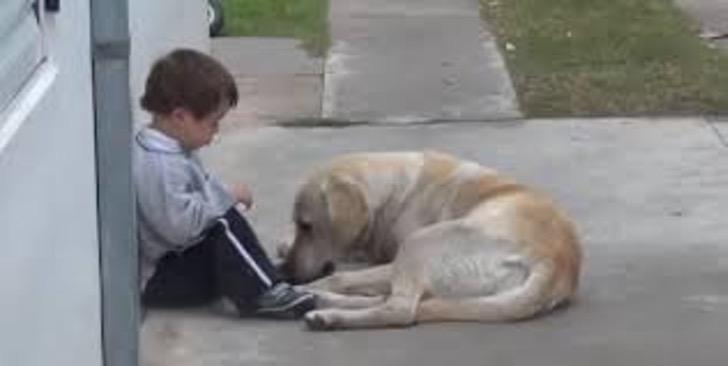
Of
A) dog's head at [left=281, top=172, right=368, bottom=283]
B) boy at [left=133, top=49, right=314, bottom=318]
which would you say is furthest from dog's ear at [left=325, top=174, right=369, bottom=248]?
boy at [left=133, top=49, right=314, bottom=318]

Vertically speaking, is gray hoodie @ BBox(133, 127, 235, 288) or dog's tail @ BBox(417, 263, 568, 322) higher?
gray hoodie @ BBox(133, 127, 235, 288)

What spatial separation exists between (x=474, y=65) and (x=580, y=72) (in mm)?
691

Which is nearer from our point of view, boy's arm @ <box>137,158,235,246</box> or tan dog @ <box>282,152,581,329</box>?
boy's arm @ <box>137,158,235,246</box>

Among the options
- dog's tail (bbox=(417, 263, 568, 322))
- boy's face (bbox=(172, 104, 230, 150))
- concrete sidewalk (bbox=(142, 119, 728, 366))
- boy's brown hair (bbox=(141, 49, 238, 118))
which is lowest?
concrete sidewalk (bbox=(142, 119, 728, 366))

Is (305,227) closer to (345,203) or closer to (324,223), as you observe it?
(324,223)

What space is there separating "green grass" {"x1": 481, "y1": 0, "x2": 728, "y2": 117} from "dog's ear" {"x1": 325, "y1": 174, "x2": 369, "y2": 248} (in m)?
3.46

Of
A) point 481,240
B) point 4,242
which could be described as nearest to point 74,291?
point 4,242

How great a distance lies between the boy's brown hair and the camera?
6480 mm

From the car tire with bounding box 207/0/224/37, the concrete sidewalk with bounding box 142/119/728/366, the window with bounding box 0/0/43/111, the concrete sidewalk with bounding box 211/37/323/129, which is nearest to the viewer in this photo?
the window with bounding box 0/0/43/111

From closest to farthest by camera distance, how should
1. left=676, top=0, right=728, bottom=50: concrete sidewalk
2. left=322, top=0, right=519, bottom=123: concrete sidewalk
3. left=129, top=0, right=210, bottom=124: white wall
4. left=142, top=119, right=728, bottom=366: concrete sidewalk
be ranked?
left=142, top=119, right=728, bottom=366: concrete sidewalk < left=129, top=0, right=210, bottom=124: white wall < left=322, top=0, right=519, bottom=123: concrete sidewalk < left=676, top=0, right=728, bottom=50: concrete sidewalk

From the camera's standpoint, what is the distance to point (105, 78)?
5328 mm

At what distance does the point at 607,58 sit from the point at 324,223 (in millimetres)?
5211

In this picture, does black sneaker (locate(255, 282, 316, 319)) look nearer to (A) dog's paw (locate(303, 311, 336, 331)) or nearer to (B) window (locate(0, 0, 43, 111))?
(A) dog's paw (locate(303, 311, 336, 331))

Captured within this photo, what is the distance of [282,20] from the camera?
1377cm
